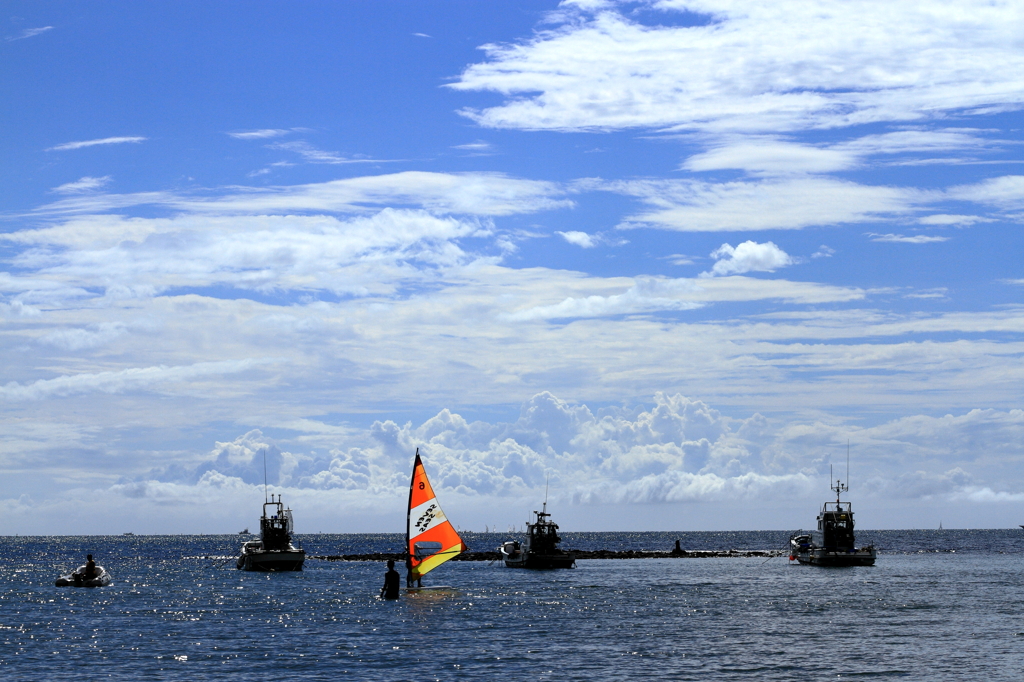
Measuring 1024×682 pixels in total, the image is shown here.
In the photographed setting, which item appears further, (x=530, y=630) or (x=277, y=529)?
(x=277, y=529)

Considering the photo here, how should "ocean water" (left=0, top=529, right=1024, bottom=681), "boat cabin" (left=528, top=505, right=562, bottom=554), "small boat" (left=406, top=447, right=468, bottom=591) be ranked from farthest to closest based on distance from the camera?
1. "boat cabin" (left=528, top=505, right=562, bottom=554)
2. "small boat" (left=406, top=447, right=468, bottom=591)
3. "ocean water" (left=0, top=529, right=1024, bottom=681)

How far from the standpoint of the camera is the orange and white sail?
6394 centimetres

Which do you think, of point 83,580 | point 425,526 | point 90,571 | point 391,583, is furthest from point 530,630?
point 90,571

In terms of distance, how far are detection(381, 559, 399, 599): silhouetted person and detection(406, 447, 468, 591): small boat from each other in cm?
121

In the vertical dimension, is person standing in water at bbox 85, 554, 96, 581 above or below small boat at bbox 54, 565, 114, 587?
above

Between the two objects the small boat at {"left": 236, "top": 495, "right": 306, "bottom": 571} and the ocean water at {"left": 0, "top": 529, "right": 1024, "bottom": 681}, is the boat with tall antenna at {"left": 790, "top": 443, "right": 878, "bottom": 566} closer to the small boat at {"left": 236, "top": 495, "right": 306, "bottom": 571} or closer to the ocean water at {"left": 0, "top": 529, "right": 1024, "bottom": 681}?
the ocean water at {"left": 0, "top": 529, "right": 1024, "bottom": 681}

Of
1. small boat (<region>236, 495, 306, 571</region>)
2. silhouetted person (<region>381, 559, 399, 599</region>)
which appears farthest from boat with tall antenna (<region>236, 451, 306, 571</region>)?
silhouetted person (<region>381, 559, 399, 599</region>)

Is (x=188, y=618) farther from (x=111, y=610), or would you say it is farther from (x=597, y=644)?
(x=597, y=644)

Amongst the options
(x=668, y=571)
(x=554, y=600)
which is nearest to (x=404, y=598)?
(x=554, y=600)

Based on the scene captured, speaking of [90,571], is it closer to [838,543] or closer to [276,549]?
[276,549]

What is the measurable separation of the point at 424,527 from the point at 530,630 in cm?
1514

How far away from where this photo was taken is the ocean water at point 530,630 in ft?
128

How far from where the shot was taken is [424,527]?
64500mm

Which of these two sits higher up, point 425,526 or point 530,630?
point 425,526
